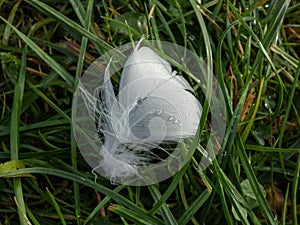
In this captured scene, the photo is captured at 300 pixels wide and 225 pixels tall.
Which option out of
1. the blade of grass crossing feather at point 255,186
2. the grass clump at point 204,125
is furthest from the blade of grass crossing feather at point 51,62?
the blade of grass crossing feather at point 255,186

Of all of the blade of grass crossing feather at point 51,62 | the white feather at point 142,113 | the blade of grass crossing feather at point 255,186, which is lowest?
the blade of grass crossing feather at point 255,186

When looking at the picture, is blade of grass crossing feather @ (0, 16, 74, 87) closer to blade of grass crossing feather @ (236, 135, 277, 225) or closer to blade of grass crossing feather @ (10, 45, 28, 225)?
blade of grass crossing feather @ (10, 45, 28, 225)

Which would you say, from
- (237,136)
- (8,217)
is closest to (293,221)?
(237,136)

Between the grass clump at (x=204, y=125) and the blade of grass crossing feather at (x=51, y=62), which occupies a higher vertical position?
the blade of grass crossing feather at (x=51, y=62)

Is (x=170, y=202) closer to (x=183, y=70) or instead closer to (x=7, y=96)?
(x=183, y=70)

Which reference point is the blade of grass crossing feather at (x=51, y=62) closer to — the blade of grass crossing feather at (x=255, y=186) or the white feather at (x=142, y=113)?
the white feather at (x=142, y=113)

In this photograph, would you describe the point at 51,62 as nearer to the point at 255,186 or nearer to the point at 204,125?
the point at 204,125

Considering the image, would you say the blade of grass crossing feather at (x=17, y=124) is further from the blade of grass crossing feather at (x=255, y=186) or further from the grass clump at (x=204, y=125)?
the blade of grass crossing feather at (x=255, y=186)

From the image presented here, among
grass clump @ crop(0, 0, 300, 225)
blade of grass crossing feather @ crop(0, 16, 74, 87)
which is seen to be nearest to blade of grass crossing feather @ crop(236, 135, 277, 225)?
grass clump @ crop(0, 0, 300, 225)

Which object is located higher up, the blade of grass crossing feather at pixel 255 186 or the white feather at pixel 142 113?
the white feather at pixel 142 113
